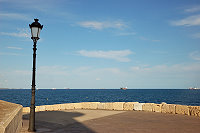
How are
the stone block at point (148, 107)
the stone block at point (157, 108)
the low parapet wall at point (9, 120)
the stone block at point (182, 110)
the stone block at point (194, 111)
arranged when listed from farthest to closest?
the stone block at point (148, 107) → the stone block at point (157, 108) → the stone block at point (182, 110) → the stone block at point (194, 111) → the low parapet wall at point (9, 120)

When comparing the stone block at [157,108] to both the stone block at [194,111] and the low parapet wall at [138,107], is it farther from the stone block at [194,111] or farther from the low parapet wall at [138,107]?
the stone block at [194,111]

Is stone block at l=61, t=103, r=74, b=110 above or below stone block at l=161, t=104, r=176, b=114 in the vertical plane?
below

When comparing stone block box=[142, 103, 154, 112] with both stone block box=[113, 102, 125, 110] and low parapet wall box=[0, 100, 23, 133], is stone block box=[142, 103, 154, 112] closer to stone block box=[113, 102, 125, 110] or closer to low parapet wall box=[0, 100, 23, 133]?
stone block box=[113, 102, 125, 110]

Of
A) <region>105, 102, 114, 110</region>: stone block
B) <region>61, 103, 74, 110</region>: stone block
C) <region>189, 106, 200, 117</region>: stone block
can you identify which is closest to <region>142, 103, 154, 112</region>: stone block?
<region>105, 102, 114, 110</region>: stone block

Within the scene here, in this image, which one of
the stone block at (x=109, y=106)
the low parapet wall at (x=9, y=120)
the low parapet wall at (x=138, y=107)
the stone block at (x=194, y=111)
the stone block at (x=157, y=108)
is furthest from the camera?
the stone block at (x=109, y=106)

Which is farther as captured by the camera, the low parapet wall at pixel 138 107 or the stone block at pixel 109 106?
the stone block at pixel 109 106

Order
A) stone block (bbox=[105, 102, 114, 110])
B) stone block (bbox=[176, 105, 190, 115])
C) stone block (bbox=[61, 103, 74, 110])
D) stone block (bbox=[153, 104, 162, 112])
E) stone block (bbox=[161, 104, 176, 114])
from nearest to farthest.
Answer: stone block (bbox=[176, 105, 190, 115]) → stone block (bbox=[161, 104, 176, 114]) → stone block (bbox=[153, 104, 162, 112]) → stone block (bbox=[105, 102, 114, 110]) → stone block (bbox=[61, 103, 74, 110])

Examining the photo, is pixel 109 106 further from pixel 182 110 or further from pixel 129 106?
pixel 182 110

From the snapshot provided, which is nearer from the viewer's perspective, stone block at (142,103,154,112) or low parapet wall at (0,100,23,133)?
low parapet wall at (0,100,23,133)

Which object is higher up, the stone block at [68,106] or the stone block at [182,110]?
the stone block at [182,110]

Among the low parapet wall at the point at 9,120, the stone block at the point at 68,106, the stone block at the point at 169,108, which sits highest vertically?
the low parapet wall at the point at 9,120

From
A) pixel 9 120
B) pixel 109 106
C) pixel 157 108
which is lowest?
pixel 109 106

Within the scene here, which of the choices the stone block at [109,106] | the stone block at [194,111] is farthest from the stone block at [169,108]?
the stone block at [109,106]

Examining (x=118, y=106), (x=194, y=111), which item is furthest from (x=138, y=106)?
(x=194, y=111)
